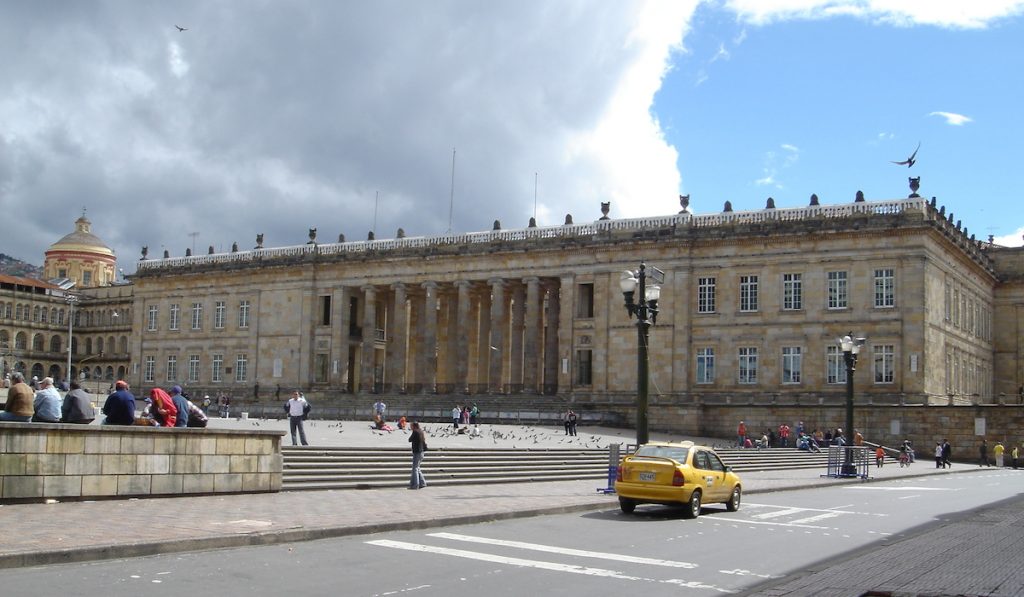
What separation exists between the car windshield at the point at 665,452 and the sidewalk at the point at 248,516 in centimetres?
173

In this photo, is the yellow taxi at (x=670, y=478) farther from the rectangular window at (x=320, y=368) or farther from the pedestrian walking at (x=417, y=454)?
the rectangular window at (x=320, y=368)

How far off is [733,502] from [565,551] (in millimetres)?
8153

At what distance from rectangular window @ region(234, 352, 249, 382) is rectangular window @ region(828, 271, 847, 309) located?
37426 mm

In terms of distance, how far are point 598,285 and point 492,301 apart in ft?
23.8

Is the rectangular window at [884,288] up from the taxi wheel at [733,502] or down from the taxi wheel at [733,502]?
up

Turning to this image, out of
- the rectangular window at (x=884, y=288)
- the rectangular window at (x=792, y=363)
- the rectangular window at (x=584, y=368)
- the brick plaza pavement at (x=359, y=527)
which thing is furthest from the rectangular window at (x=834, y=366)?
the brick plaza pavement at (x=359, y=527)

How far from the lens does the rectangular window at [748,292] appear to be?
55656 mm

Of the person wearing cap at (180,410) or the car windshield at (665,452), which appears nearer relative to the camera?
the car windshield at (665,452)

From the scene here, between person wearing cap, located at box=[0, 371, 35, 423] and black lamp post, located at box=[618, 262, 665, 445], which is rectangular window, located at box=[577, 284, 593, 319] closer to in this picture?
black lamp post, located at box=[618, 262, 665, 445]

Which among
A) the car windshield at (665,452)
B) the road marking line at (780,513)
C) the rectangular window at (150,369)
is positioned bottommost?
the road marking line at (780,513)

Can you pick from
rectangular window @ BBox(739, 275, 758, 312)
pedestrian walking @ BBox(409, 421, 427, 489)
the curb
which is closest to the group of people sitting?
the curb

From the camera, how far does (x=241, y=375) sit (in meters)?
70.2

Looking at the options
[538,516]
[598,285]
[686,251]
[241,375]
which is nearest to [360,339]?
[241,375]

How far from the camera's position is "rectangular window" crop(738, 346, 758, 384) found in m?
55.1
